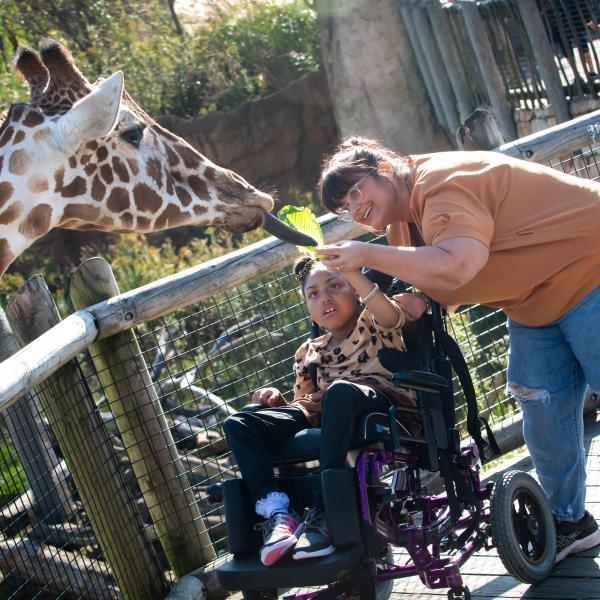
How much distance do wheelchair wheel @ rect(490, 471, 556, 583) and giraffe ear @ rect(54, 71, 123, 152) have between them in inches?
89.1

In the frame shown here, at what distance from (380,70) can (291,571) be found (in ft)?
35.7

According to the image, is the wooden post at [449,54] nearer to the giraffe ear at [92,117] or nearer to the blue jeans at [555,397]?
the giraffe ear at [92,117]

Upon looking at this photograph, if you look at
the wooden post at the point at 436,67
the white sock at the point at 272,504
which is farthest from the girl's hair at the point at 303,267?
the wooden post at the point at 436,67

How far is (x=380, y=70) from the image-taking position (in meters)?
13.4

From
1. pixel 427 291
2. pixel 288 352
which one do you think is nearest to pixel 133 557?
pixel 427 291

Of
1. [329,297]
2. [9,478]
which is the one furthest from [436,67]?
[329,297]

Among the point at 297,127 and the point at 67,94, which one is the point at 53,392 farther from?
the point at 297,127

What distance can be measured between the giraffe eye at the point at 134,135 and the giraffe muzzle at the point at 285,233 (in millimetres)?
719

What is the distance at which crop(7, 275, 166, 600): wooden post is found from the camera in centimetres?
432

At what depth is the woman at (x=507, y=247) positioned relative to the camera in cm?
308

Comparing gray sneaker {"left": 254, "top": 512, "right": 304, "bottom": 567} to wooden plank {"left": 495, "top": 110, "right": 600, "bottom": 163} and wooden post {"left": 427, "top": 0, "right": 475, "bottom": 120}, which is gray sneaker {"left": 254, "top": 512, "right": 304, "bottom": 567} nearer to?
wooden plank {"left": 495, "top": 110, "right": 600, "bottom": 163}

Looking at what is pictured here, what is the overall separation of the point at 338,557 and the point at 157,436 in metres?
1.61

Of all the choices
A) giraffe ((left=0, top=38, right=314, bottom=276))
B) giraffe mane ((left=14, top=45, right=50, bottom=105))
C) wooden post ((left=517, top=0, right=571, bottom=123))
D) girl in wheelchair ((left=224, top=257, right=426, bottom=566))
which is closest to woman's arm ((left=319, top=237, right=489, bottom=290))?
girl in wheelchair ((left=224, top=257, right=426, bottom=566))

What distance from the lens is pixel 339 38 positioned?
1347 centimetres
